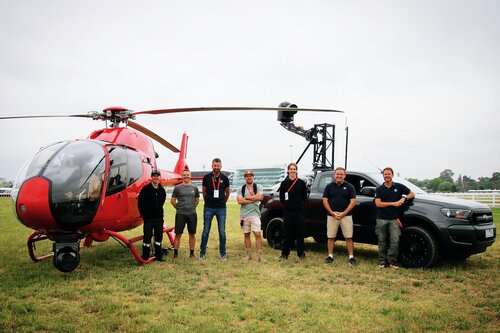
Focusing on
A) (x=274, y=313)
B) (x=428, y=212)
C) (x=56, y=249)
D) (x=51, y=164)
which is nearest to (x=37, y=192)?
(x=51, y=164)

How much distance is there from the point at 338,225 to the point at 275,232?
1894mm

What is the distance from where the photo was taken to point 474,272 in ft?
20.1

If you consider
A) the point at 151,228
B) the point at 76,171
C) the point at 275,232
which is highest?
the point at 76,171

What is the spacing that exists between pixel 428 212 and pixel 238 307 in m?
3.90

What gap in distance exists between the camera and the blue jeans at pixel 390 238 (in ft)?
20.7

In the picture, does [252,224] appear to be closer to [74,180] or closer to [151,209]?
[151,209]

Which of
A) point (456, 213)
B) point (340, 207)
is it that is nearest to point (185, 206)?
point (340, 207)

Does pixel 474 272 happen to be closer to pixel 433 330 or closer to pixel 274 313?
pixel 433 330

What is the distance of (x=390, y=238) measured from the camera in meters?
6.39

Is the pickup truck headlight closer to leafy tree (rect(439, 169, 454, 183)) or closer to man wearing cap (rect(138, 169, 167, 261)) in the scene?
man wearing cap (rect(138, 169, 167, 261))

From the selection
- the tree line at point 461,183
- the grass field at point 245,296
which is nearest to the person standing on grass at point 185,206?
the grass field at point 245,296

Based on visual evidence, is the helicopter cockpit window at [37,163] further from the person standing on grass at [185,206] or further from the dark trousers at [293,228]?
the dark trousers at [293,228]

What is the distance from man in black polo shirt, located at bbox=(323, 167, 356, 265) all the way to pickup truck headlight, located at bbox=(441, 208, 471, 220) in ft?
4.93

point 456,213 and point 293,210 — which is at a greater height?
point 456,213
